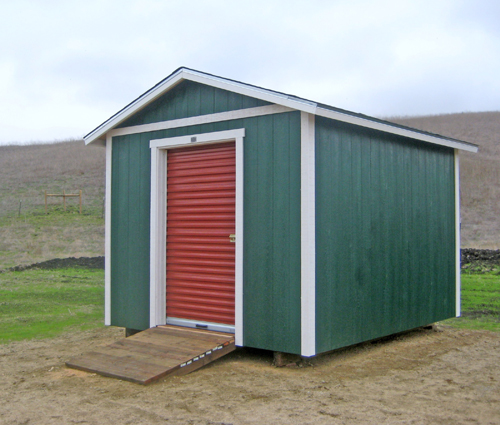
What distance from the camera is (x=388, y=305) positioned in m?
6.73

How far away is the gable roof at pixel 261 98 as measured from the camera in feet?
18.0

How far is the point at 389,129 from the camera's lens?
656 cm

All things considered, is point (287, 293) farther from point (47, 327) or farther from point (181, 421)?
point (47, 327)

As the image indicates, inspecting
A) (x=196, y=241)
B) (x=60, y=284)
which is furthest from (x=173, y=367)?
(x=60, y=284)

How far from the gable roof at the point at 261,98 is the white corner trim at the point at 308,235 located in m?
0.17

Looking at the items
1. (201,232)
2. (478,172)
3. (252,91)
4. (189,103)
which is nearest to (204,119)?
(189,103)

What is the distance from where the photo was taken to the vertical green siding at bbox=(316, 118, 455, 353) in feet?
19.0

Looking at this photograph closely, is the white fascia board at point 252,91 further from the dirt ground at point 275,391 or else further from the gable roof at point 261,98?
the dirt ground at point 275,391

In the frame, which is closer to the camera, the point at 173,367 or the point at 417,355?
the point at 173,367

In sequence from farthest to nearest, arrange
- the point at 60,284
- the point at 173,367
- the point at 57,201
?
the point at 57,201 → the point at 60,284 → the point at 173,367

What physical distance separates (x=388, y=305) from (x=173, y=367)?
2962 mm

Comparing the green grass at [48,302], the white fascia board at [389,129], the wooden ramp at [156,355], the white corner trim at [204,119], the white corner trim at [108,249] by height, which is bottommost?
the green grass at [48,302]

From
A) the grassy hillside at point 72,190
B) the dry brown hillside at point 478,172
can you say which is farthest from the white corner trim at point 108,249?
the dry brown hillside at point 478,172

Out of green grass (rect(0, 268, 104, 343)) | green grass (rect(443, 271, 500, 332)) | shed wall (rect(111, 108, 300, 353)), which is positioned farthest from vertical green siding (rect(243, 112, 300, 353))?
green grass (rect(443, 271, 500, 332))
